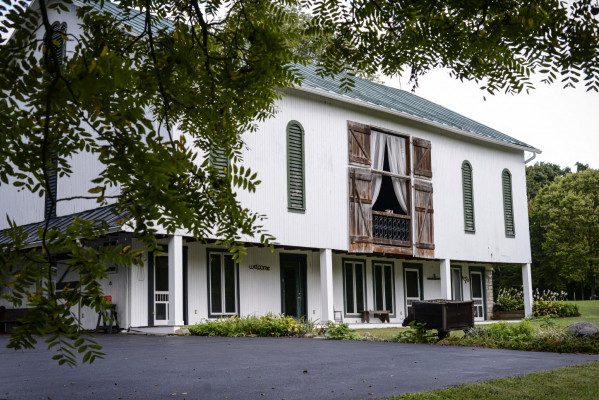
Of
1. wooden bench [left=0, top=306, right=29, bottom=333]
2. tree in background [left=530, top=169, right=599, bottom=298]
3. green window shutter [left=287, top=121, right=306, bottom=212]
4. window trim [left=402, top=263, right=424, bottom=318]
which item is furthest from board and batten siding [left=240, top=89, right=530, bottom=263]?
tree in background [left=530, top=169, right=599, bottom=298]

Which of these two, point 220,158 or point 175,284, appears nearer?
point 220,158

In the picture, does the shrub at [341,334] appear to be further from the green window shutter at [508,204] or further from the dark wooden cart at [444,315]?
the green window shutter at [508,204]

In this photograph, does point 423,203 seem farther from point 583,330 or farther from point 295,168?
point 583,330

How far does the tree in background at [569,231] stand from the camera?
43.3 m

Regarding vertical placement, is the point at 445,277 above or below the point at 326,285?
above

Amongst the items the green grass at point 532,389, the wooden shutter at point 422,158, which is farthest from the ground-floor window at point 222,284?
the green grass at point 532,389

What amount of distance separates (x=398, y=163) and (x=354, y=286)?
4430mm

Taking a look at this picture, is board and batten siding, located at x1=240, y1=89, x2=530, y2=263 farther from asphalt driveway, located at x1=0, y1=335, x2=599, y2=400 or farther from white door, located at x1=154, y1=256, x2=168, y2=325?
asphalt driveway, located at x1=0, y1=335, x2=599, y2=400

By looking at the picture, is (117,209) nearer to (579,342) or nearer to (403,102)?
(579,342)

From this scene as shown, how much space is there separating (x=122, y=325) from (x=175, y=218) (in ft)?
48.6

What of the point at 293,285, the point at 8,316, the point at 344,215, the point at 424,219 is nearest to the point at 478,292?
the point at 424,219

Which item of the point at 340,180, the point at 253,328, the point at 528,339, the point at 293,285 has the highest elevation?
the point at 340,180

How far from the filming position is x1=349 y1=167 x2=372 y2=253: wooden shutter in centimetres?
2030

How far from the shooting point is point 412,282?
25.6m
